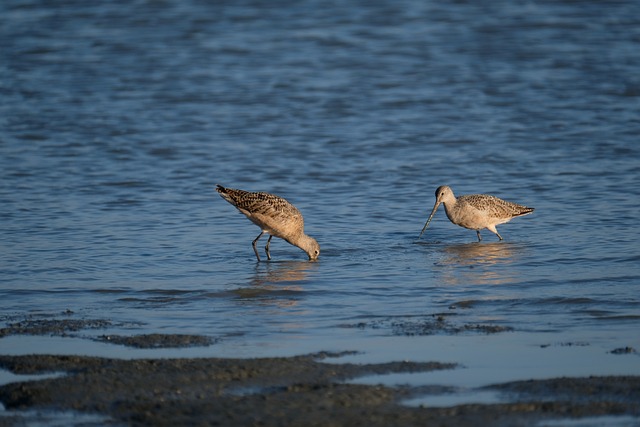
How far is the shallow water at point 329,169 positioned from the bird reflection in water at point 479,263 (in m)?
0.05

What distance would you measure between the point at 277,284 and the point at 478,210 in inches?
103

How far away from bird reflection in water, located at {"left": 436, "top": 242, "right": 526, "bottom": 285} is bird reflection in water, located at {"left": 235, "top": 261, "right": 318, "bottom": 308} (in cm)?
105

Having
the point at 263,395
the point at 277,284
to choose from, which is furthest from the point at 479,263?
the point at 263,395

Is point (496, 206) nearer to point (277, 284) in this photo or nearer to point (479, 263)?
point (479, 263)

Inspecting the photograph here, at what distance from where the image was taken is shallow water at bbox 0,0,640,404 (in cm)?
695

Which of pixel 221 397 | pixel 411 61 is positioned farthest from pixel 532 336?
pixel 411 61

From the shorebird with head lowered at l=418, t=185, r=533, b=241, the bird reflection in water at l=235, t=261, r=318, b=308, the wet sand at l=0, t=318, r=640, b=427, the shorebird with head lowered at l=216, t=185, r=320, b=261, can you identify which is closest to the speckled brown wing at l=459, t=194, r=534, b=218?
the shorebird with head lowered at l=418, t=185, r=533, b=241

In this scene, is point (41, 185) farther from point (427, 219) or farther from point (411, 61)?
point (411, 61)

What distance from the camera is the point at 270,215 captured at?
9633 mm

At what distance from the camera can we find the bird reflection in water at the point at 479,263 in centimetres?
809

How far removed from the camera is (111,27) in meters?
21.1

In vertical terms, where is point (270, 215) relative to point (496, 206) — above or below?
above

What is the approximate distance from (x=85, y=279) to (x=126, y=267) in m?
0.49

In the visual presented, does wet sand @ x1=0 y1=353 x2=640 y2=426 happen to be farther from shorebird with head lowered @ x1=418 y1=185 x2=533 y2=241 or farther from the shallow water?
shorebird with head lowered @ x1=418 y1=185 x2=533 y2=241
